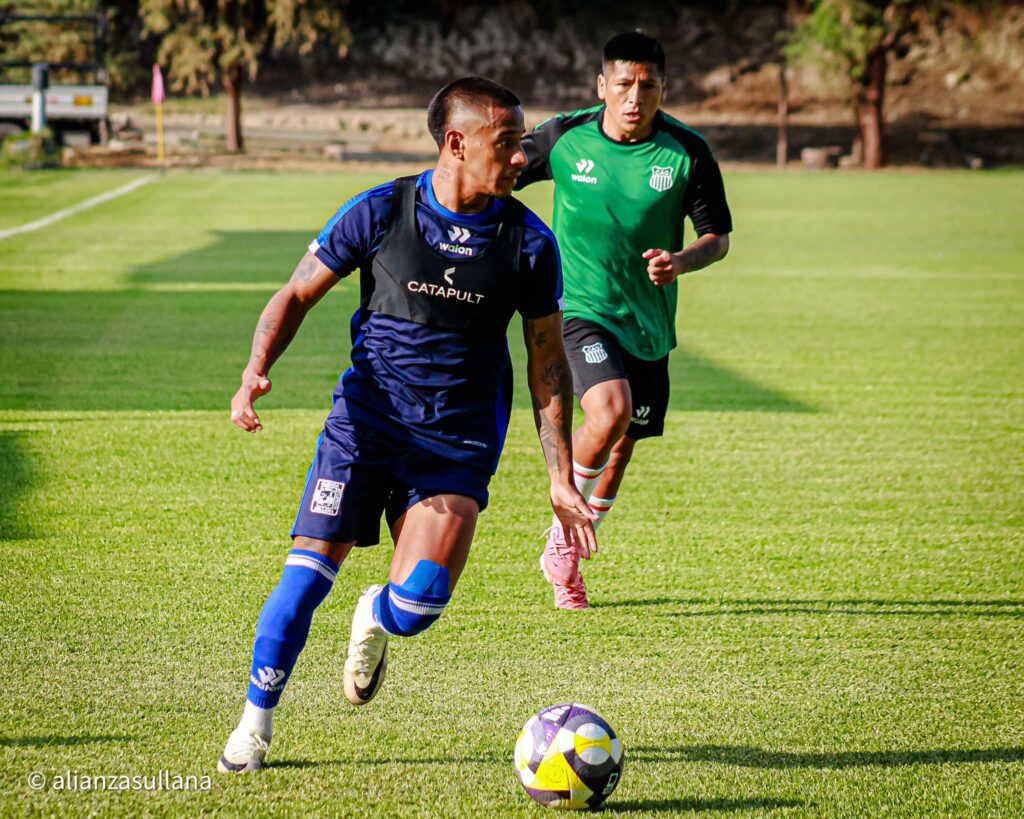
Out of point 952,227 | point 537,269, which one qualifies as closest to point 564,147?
point 537,269

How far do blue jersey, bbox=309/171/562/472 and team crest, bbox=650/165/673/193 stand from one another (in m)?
2.03

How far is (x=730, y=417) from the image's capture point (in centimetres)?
1102

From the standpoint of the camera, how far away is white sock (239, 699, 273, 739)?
14.6 ft

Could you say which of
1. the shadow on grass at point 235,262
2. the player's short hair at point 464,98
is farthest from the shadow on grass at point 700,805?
the shadow on grass at point 235,262

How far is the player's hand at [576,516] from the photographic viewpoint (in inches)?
179

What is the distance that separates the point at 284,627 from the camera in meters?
4.41

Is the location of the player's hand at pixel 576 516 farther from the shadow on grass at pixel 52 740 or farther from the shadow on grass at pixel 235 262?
the shadow on grass at pixel 235 262

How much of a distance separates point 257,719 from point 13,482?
4462 millimetres

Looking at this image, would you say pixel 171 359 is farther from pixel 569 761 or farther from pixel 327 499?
pixel 569 761

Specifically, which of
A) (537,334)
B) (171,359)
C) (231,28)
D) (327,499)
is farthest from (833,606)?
(231,28)

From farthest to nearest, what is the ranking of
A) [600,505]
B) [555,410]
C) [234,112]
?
[234,112] < [600,505] < [555,410]

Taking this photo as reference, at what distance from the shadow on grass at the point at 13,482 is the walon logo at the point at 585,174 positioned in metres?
3.49

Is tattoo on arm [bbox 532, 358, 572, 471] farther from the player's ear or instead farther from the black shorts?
the black shorts

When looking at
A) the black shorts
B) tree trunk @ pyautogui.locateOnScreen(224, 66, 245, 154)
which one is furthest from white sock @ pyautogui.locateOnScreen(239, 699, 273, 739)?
tree trunk @ pyautogui.locateOnScreen(224, 66, 245, 154)
